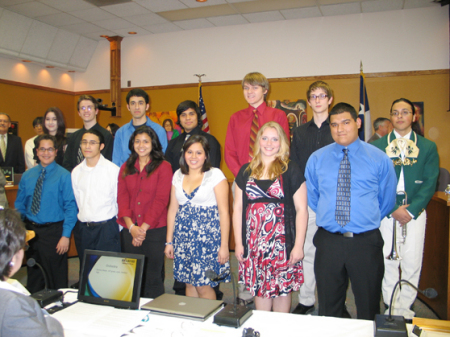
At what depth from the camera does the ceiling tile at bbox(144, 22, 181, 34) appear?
25.3 feet

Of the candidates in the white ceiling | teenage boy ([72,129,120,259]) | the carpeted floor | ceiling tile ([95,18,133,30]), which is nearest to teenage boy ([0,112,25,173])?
the carpeted floor

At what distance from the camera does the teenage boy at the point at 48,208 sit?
314 centimetres

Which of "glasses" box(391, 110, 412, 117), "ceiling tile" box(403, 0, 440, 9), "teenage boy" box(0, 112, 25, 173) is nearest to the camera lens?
"glasses" box(391, 110, 412, 117)

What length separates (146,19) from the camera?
731 centimetres

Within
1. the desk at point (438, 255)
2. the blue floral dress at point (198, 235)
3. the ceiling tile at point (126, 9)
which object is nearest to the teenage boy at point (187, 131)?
the blue floral dress at point (198, 235)

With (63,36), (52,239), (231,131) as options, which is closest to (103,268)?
(52,239)

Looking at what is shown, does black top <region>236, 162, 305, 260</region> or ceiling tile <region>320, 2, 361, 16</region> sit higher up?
ceiling tile <region>320, 2, 361, 16</region>

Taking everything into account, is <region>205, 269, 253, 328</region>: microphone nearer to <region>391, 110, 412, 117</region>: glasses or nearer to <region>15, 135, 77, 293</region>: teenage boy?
<region>15, 135, 77, 293</region>: teenage boy

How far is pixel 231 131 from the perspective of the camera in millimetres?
3279

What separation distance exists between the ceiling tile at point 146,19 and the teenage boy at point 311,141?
5215 mm

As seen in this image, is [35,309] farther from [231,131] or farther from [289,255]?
[231,131]

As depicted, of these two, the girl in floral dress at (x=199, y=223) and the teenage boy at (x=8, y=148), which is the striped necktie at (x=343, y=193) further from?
the teenage boy at (x=8, y=148)

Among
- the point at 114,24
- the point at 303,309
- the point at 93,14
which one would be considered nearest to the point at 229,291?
the point at 303,309

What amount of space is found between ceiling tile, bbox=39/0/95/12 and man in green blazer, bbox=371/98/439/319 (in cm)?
590
